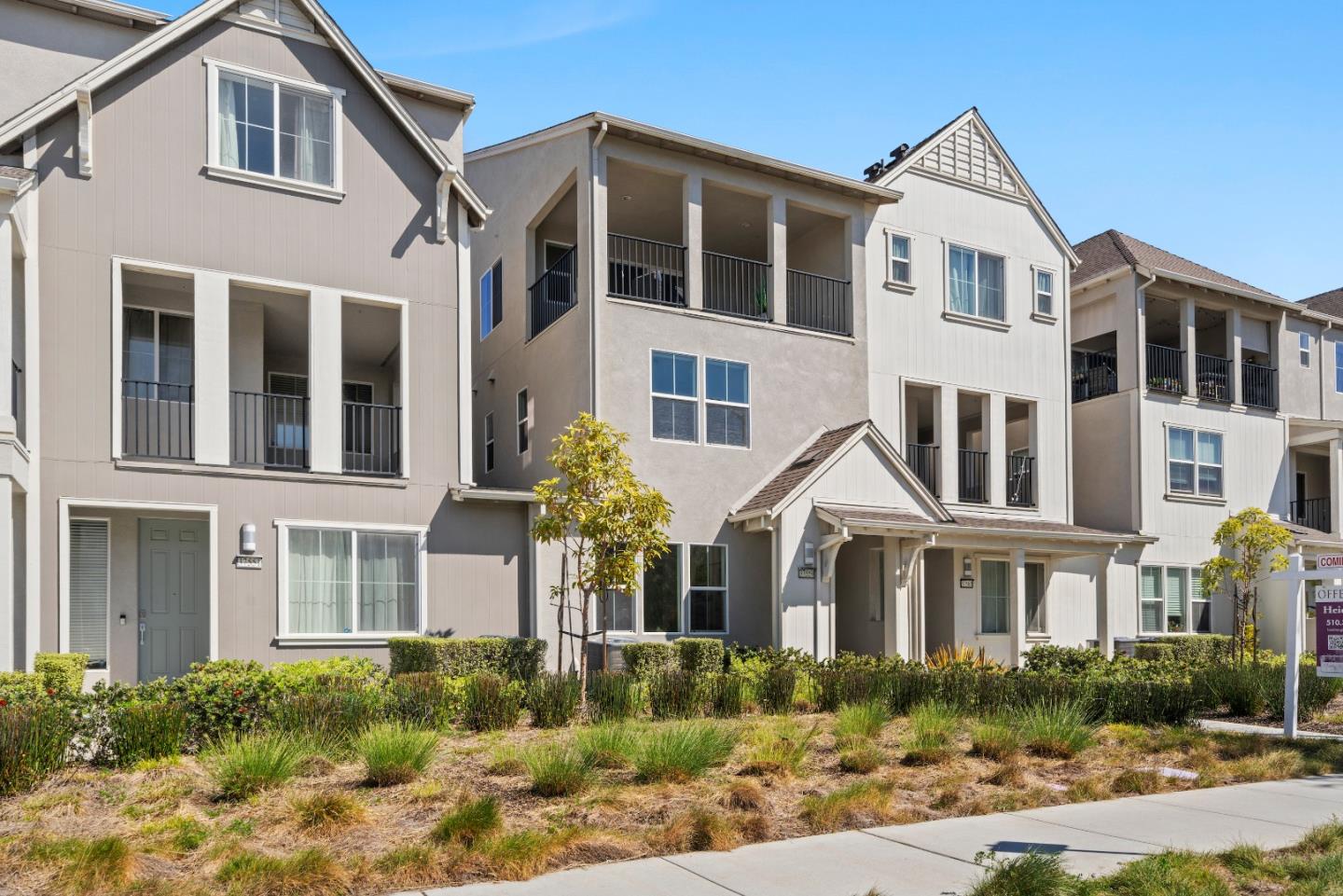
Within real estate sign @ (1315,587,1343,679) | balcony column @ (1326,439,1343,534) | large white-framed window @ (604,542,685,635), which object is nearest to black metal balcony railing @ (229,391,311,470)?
large white-framed window @ (604,542,685,635)

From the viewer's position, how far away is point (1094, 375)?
28047 mm

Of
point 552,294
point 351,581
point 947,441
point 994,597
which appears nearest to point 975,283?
point 947,441

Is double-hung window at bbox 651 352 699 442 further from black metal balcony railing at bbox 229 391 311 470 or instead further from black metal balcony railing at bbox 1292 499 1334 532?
black metal balcony railing at bbox 1292 499 1334 532

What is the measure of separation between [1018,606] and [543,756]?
49.2ft

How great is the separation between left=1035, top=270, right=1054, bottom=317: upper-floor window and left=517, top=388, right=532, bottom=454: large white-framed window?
11.5 meters

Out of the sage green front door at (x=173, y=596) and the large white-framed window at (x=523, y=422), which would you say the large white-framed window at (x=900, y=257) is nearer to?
the large white-framed window at (x=523, y=422)

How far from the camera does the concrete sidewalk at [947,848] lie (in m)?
6.98

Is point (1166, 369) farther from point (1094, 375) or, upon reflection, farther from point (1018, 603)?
point (1018, 603)

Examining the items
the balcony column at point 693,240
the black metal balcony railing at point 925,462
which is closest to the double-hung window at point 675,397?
the balcony column at point 693,240

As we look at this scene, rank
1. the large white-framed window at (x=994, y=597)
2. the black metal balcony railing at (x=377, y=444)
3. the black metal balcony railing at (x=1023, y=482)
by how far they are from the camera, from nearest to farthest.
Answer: the black metal balcony railing at (x=377, y=444), the large white-framed window at (x=994, y=597), the black metal balcony railing at (x=1023, y=482)

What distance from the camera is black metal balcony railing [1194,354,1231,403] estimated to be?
28.5 m

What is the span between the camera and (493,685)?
1225 cm

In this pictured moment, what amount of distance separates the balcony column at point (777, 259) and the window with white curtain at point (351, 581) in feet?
25.9

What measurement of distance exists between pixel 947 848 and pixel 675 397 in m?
12.3
